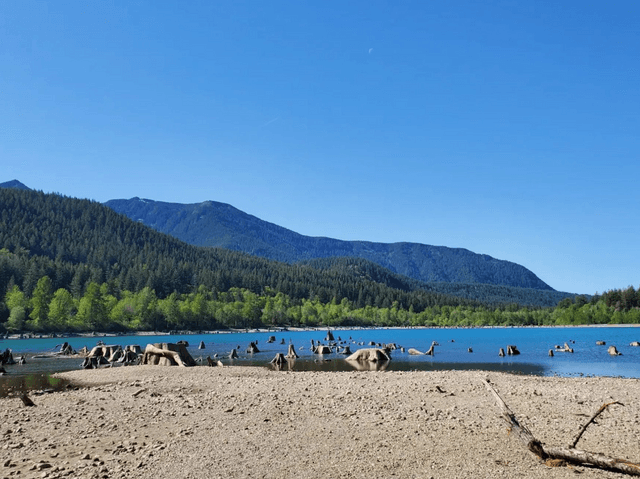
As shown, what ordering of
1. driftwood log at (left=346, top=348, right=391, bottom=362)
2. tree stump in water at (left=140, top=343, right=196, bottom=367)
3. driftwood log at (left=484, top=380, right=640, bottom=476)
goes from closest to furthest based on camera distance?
driftwood log at (left=484, top=380, right=640, bottom=476) < tree stump in water at (left=140, top=343, right=196, bottom=367) < driftwood log at (left=346, top=348, right=391, bottom=362)

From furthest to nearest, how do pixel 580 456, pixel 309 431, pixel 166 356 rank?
pixel 166 356, pixel 309 431, pixel 580 456

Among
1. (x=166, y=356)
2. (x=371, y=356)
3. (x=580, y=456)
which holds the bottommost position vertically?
(x=371, y=356)

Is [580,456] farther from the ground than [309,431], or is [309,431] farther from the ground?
[580,456]

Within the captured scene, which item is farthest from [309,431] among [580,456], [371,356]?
[371,356]

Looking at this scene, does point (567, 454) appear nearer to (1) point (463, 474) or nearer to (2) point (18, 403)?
(1) point (463, 474)

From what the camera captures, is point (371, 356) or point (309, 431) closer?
point (309, 431)

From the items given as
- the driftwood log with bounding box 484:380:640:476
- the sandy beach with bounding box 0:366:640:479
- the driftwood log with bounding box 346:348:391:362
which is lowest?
the driftwood log with bounding box 346:348:391:362

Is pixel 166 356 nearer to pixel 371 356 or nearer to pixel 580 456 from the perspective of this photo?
pixel 371 356

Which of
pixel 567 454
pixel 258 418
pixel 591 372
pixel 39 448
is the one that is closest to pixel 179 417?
pixel 258 418

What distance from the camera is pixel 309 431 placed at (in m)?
16.4

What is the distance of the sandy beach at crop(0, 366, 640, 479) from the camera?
12750mm

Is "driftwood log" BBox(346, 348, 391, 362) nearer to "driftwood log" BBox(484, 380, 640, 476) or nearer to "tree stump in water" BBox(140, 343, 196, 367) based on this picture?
"tree stump in water" BBox(140, 343, 196, 367)

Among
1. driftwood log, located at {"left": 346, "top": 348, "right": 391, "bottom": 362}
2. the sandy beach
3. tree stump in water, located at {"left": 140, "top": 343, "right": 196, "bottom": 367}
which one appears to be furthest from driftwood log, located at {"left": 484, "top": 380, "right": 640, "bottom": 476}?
driftwood log, located at {"left": 346, "top": 348, "right": 391, "bottom": 362}

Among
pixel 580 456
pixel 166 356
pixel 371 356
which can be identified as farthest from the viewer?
pixel 371 356
